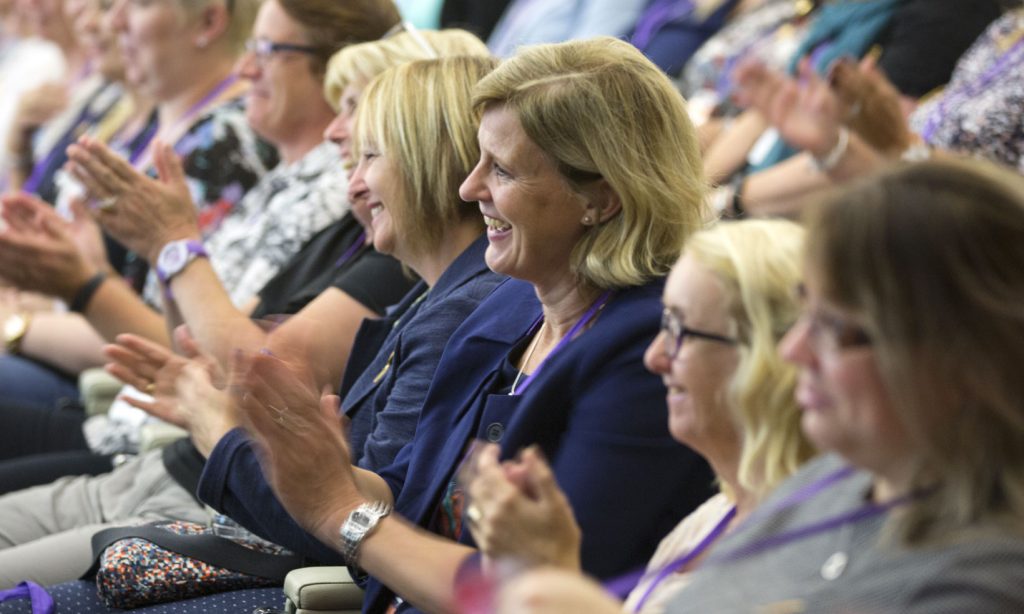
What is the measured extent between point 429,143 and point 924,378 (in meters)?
1.43

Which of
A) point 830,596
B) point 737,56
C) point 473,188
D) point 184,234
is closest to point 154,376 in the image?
point 184,234

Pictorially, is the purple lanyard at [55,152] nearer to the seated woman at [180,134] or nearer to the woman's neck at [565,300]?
the seated woman at [180,134]

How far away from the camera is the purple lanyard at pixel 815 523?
48.3 inches

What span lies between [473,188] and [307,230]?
1114 mm

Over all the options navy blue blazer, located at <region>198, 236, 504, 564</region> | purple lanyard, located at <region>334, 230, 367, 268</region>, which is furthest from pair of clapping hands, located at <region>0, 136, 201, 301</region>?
navy blue blazer, located at <region>198, 236, 504, 564</region>

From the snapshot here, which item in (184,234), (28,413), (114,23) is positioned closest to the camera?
(184,234)

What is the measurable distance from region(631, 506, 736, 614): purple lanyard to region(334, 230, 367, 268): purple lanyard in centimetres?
157

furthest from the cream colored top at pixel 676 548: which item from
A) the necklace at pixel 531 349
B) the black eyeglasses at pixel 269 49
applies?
the black eyeglasses at pixel 269 49

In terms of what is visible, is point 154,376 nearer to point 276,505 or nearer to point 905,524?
point 276,505

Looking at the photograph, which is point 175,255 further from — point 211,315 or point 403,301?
point 403,301

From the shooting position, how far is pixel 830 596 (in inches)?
47.6

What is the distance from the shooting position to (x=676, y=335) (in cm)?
157

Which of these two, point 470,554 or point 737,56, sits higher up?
point 470,554

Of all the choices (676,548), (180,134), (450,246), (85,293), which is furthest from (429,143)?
(180,134)
